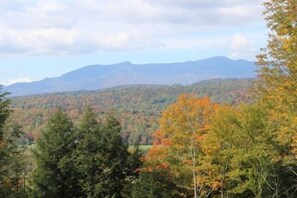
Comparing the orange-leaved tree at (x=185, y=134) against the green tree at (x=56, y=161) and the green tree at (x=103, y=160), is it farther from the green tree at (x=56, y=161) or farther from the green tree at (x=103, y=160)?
the green tree at (x=56, y=161)

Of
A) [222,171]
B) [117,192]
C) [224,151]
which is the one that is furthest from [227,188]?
[117,192]

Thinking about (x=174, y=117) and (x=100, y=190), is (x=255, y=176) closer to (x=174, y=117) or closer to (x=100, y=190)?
(x=174, y=117)

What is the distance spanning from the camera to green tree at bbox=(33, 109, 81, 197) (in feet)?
135

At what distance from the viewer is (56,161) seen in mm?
42656

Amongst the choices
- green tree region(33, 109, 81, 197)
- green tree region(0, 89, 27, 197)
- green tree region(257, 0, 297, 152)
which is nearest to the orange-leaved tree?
green tree region(33, 109, 81, 197)

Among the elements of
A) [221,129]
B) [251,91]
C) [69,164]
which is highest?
[251,91]

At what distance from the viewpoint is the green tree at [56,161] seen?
41281 mm

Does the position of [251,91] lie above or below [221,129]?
above

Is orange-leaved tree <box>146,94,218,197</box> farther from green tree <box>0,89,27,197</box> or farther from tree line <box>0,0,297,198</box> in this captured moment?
green tree <box>0,89,27,197</box>

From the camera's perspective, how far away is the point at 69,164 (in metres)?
42.1

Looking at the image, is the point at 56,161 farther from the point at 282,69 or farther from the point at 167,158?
the point at 282,69

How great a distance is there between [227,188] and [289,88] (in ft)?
78.9

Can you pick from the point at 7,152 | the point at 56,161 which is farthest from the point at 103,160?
the point at 7,152

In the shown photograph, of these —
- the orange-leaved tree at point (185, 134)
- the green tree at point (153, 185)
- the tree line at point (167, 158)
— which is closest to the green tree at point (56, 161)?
the tree line at point (167, 158)
